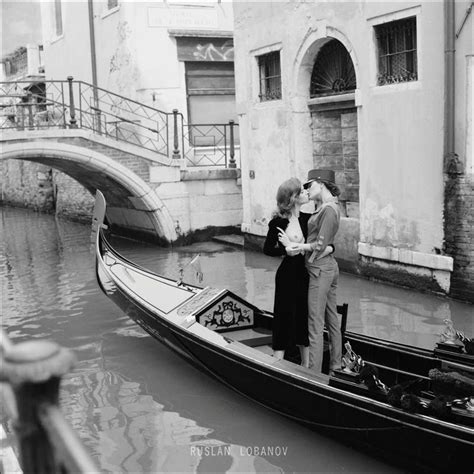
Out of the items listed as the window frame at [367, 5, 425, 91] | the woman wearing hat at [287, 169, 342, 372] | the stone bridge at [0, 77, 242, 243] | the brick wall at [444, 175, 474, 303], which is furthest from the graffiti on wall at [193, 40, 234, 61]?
the woman wearing hat at [287, 169, 342, 372]

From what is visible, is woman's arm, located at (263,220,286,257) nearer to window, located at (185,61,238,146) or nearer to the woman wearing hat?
the woman wearing hat

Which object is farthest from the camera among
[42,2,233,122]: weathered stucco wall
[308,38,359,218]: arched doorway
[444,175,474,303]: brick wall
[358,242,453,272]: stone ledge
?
[42,2,233,122]: weathered stucco wall

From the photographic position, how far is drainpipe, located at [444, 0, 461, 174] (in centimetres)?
548

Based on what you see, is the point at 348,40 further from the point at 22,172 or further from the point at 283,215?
the point at 22,172

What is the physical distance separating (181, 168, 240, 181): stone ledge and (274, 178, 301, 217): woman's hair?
634 cm

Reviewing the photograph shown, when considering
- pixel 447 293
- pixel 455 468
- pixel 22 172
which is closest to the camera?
pixel 455 468

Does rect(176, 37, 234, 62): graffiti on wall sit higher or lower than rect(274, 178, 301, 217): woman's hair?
higher

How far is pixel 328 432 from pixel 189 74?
320 inches

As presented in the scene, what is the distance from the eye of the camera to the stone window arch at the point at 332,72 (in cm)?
712

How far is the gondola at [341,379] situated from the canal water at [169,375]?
139 mm

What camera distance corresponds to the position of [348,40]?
6.71m

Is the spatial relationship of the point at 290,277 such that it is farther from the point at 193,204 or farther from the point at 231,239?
the point at 193,204

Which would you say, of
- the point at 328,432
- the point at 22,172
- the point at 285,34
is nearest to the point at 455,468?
the point at 328,432

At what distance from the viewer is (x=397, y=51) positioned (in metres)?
6.25
